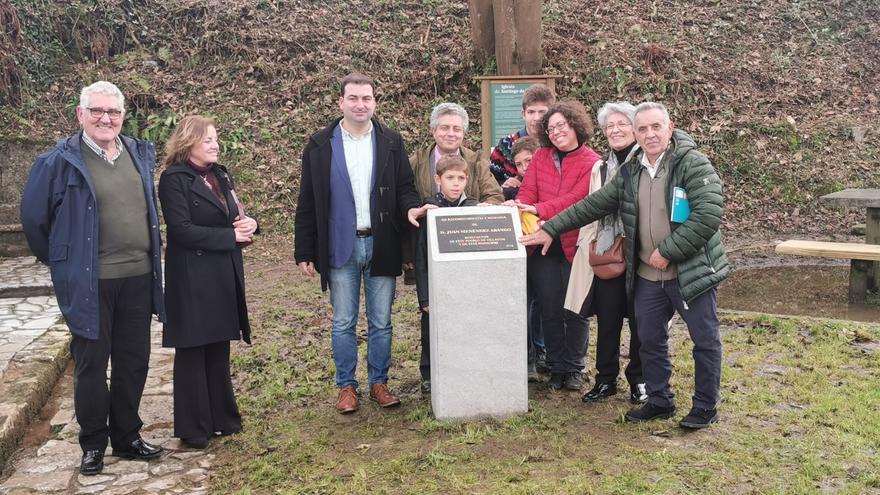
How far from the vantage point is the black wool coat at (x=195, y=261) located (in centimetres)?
462

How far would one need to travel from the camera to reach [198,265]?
4707mm

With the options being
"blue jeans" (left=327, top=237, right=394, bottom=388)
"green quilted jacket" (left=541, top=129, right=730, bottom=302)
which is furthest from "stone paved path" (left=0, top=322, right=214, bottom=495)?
"green quilted jacket" (left=541, top=129, right=730, bottom=302)

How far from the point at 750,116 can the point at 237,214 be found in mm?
9499

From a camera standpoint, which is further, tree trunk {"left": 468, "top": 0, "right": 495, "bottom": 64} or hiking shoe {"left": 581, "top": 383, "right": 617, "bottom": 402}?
tree trunk {"left": 468, "top": 0, "right": 495, "bottom": 64}

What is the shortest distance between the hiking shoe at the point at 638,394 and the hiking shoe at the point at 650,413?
28cm

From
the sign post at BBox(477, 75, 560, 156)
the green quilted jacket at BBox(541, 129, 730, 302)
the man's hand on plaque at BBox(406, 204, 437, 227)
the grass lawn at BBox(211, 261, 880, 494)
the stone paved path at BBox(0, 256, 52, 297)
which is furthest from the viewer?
the stone paved path at BBox(0, 256, 52, 297)

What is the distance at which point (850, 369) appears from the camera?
5.73 m

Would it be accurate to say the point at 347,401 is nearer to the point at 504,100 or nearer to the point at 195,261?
the point at 195,261

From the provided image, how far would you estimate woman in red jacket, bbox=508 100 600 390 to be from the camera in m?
5.14

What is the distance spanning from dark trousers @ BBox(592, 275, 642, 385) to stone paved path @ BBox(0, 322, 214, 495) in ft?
8.18

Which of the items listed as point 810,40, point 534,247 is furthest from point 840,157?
point 534,247

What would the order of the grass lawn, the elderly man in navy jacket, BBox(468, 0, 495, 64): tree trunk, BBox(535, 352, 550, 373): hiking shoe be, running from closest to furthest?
the grass lawn
the elderly man in navy jacket
BBox(535, 352, 550, 373): hiking shoe
BBox(468, 0, 495, 64): tree trunk

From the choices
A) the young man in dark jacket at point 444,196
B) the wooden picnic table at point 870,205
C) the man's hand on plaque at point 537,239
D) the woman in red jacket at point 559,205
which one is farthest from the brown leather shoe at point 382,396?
the wooden picnic table at point 870,205

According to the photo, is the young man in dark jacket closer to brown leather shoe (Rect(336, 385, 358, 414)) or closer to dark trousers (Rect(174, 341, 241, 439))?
brown leather shoe (Rect(336, 385, 358, 414))
